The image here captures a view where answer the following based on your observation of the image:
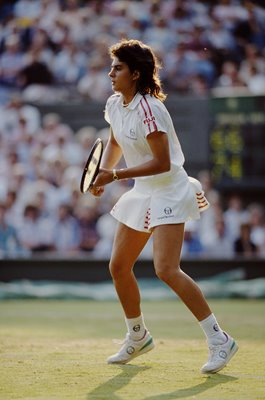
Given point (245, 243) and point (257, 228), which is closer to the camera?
point (245, 243)

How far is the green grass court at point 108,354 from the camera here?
16.2 ft

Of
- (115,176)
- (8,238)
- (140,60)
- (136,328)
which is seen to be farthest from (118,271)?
(8,238)

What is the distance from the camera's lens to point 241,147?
13.8 m

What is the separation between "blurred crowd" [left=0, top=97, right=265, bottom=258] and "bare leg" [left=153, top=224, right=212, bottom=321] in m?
6.92

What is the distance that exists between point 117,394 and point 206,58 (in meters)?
A: 11.4

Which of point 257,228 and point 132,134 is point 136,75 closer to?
point 132,134

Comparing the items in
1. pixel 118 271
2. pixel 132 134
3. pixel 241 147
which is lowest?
pixel 118 271

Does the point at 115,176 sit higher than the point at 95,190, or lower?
higher

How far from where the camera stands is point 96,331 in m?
8.30

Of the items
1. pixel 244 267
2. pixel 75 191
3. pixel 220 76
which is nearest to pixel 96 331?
pixel 244 267

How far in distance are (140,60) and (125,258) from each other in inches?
51.2

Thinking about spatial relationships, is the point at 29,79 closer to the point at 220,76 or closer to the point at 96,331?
the point at 220,76

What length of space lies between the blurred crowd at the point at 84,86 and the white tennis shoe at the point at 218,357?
22.2 feet

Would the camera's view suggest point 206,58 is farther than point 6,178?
Yes
